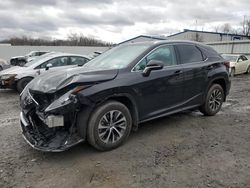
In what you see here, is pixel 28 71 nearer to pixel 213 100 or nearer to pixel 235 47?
pixel 213 100

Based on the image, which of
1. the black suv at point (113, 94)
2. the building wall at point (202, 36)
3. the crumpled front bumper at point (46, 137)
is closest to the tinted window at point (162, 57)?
the black suv at point (113, 94)

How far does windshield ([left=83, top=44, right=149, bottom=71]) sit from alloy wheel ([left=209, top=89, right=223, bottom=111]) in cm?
210

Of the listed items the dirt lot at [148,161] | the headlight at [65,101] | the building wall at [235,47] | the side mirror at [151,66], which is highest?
the building wall at [235,47]

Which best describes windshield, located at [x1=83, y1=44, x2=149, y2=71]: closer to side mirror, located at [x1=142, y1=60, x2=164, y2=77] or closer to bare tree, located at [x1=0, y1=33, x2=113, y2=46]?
side mirror, located at [x1=142, y1=60, x2=164, y2=77]

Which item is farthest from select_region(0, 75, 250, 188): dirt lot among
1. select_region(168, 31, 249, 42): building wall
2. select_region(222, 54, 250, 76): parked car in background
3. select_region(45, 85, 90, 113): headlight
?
select_region(168, 31, 249, 42): building wall

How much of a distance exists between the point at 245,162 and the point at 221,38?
47440 millimetres

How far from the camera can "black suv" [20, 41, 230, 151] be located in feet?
12.5

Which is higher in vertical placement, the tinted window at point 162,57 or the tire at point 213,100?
the tinted window at point 162,57

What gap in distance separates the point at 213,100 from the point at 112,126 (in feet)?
9.56

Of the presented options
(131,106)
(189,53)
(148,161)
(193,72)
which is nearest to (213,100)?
(193,72)

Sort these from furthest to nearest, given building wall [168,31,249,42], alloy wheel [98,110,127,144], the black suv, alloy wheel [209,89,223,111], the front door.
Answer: building wall [168,31,249,42], alloy wheel [209,89,223,111], the front door, alloy wheel [98,110,127,144], the black suv

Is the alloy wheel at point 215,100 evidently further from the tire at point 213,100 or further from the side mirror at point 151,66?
the side mirror at point 151,66

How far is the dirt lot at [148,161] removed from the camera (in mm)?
3357

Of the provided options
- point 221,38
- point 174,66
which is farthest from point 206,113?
point 221,38
